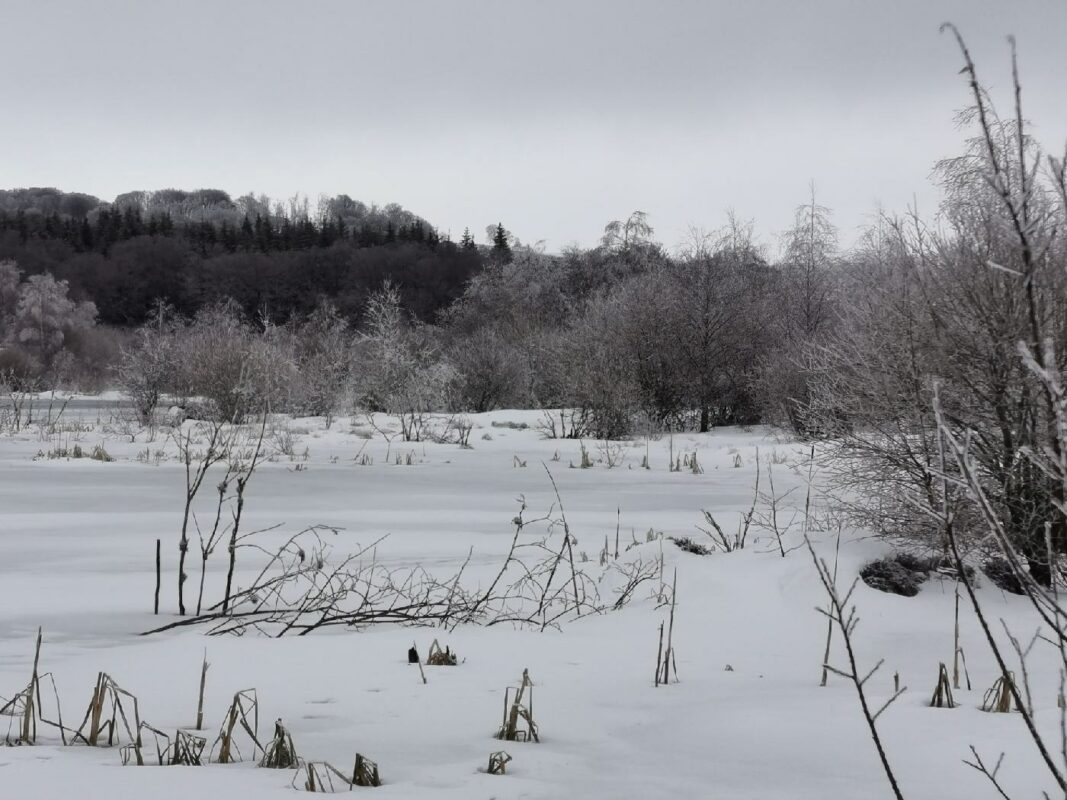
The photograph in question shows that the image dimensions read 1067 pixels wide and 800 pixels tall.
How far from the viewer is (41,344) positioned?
151ft

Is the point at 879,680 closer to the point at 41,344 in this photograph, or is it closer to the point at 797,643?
the point at 797,643

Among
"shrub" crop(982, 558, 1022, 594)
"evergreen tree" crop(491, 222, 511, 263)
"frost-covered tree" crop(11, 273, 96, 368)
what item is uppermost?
"evergreen tree" crop(491, 222, 511, 263)

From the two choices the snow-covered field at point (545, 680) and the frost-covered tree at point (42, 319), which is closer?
the snow-covered field at point (545, 680)

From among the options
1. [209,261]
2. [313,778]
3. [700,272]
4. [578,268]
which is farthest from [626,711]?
[209,261]

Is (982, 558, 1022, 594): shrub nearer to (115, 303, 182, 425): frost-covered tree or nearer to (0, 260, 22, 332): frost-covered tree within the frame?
(115, 303, 182, 425): frost-covered tree

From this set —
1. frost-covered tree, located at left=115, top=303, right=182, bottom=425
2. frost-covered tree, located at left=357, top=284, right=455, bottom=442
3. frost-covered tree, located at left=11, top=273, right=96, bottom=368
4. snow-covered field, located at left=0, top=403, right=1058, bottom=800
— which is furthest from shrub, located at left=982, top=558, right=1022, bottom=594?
frost-covered tree, located at left=11, top=273, right=96, bottom=368

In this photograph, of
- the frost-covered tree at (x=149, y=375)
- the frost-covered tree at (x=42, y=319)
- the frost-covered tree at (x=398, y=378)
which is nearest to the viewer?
the frost-covered tree at (x=398, y=378)

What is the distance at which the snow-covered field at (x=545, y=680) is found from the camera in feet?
7.53

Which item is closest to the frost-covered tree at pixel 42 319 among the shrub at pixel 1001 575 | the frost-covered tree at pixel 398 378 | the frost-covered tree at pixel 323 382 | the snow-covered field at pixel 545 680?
the frost-covered tree at pixel 323 382

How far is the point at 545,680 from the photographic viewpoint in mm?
3330

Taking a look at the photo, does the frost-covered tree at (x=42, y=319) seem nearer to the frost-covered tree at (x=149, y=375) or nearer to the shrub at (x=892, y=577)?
the frost-covered tree at (x=149, y=375)

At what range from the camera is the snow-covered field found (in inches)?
90.4

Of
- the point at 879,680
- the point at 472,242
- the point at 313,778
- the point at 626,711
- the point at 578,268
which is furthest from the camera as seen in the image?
the point at 472,242

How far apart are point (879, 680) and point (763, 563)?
1896mm
